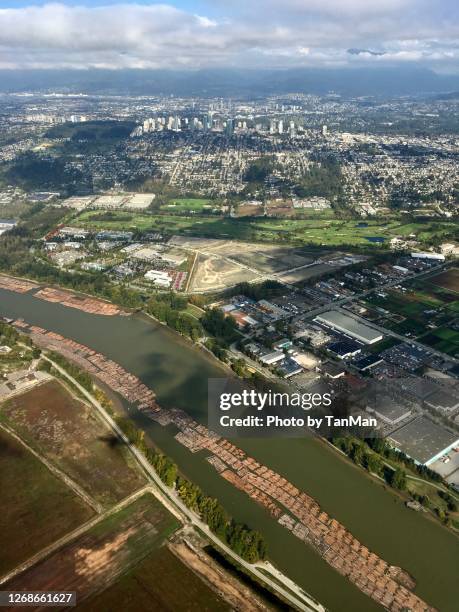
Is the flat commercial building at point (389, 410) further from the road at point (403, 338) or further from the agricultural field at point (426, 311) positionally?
the agricultural field at point (426, 311)

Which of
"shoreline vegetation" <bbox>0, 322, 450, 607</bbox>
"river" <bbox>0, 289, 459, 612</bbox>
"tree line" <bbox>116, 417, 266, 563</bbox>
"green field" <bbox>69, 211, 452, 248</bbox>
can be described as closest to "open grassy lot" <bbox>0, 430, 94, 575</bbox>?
"tree line" <bbox>116, 417, 266, 563</bbox>

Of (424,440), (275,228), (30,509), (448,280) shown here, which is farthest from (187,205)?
(30,509)

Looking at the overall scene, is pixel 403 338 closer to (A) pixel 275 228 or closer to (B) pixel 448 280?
(B) pixel 448 280

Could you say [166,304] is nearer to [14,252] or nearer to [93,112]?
[14,252]

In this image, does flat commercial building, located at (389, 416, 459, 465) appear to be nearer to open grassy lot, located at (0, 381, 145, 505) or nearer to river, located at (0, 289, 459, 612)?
river, located at (0, 289, 459, 612)

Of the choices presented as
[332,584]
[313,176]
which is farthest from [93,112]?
[332,584]

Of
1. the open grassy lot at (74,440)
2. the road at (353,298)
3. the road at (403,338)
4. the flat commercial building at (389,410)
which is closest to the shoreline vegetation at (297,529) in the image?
the open grassy lot at (74,440)
